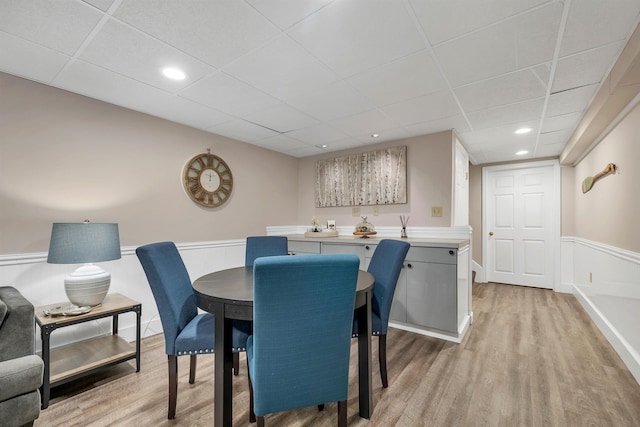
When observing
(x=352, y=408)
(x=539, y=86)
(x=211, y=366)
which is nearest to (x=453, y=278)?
(x=352, y=408)

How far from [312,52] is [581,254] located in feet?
15.2

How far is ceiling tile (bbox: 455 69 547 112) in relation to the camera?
215 centimetres

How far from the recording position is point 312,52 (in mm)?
1854

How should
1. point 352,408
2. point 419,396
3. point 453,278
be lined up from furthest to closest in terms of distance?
1. point 453,278
2. point 419,396
3. point 352,408

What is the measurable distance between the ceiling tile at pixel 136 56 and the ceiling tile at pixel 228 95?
0.11m

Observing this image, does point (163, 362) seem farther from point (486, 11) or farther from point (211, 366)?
point (486, 11)

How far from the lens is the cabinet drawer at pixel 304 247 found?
3.68m

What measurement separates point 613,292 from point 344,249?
8.61 ft

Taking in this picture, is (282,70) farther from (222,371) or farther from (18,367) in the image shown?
(18,367)

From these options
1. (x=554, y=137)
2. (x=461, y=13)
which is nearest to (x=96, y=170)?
(x=461, y=13)

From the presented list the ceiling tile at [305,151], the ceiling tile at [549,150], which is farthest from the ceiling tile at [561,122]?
the ceiling tile at [305,151]

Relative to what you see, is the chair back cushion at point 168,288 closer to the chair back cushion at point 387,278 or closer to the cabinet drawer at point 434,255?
the chair back cushion at point 387,278

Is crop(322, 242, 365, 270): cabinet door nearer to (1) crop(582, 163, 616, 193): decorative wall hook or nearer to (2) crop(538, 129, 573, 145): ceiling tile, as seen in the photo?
(1) crop(582, 163, 616, 193): decorative wall hook

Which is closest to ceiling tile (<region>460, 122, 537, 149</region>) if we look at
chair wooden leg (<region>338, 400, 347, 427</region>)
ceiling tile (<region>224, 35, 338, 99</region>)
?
ceiling tile (<region>224, 35, 338, 99</region>)
